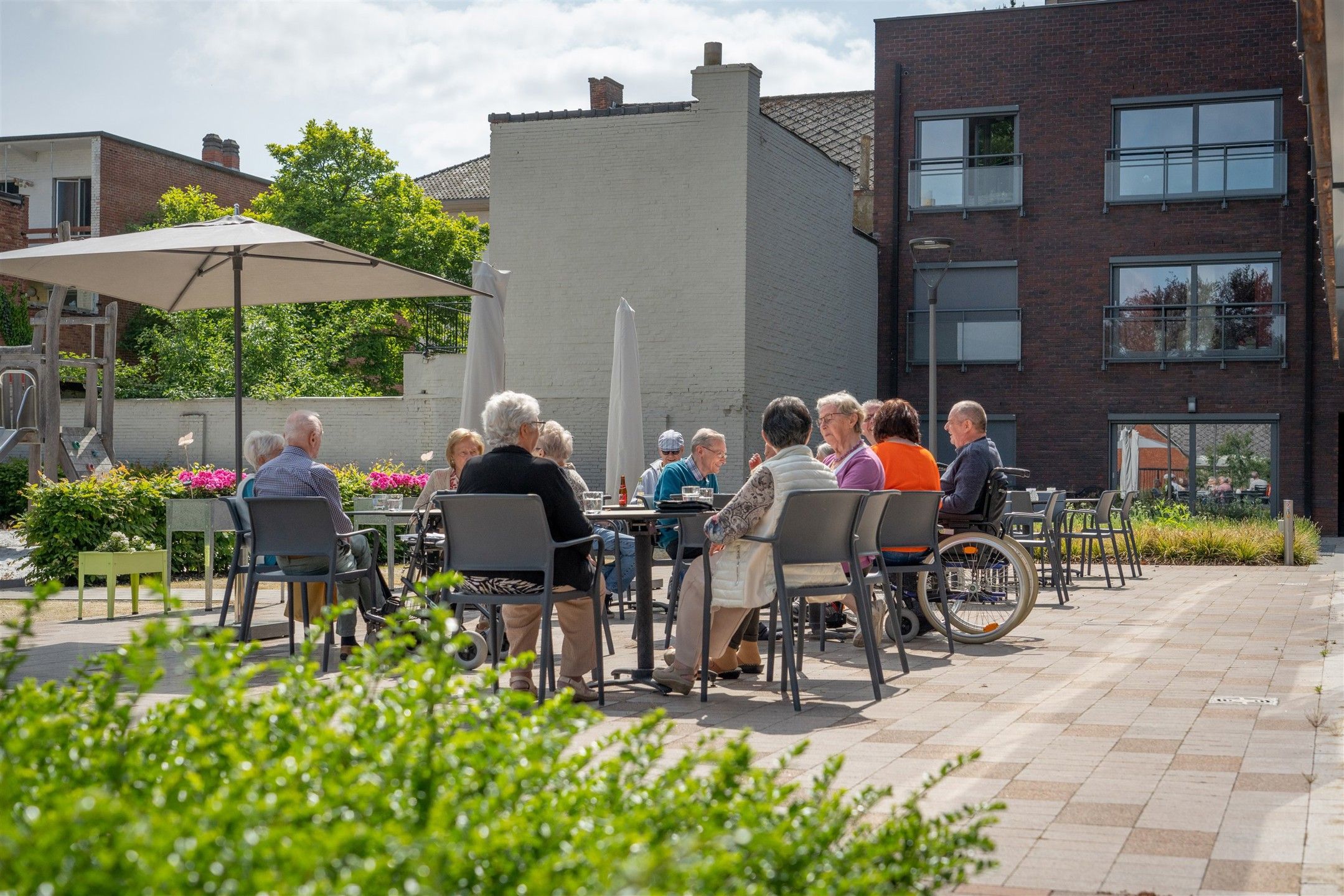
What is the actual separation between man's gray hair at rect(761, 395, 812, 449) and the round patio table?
0.61 m

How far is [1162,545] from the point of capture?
17.4m

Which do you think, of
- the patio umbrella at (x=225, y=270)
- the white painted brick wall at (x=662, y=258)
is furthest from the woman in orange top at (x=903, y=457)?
the white painted brick wall at (x=662, y=258)

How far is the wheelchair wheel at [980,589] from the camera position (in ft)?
28.1

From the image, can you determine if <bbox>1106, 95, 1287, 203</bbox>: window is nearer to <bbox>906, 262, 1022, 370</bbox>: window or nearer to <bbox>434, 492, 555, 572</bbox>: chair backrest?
<bbox>906, 262, 1022, 370</bbox>: window

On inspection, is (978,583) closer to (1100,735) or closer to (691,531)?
(691,531)

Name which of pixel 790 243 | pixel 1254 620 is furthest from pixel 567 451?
pixel 790 243

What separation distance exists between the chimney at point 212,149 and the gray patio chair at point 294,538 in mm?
40358

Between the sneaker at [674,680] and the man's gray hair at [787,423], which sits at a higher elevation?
the man's gray hair at [787,423]

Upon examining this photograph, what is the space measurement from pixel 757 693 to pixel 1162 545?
40.3ft

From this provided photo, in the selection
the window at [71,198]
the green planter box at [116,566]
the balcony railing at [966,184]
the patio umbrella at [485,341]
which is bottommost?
the green planter box at [116,566]

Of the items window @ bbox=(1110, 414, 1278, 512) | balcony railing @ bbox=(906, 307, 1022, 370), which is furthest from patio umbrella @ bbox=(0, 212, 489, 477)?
window @ bbox=(1110, 414, 1278, 512)

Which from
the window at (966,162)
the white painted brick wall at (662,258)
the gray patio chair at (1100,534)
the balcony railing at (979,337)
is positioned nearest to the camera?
the gray patio chair at (1100,534)

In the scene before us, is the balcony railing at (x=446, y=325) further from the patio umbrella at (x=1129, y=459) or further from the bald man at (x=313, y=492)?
the bald man at (x=313, y=492)

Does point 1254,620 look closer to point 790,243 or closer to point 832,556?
point 832,556
